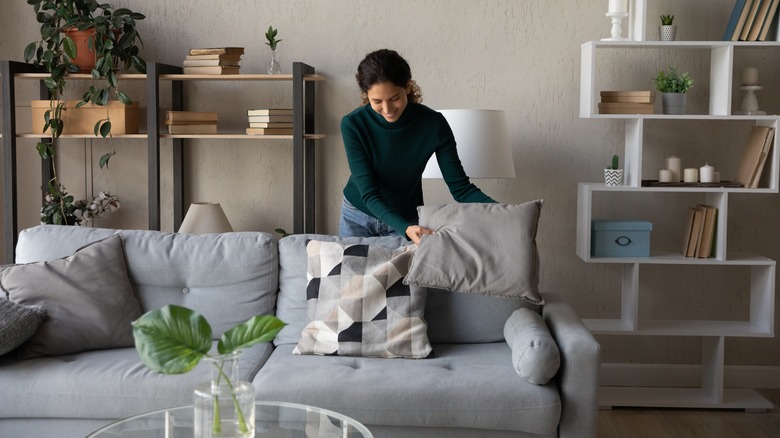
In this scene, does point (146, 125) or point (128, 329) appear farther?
point (146, 125)

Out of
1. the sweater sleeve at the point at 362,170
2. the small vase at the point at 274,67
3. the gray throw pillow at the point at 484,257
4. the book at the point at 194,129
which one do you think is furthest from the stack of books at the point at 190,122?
the gray throw pillow at the point at 484,257

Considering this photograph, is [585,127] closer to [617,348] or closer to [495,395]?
[617,348]

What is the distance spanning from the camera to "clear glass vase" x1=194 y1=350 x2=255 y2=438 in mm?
1860

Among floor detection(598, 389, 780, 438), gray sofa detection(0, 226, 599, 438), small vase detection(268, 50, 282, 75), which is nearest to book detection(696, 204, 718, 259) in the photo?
floor detection(598, 389, 780, 438)

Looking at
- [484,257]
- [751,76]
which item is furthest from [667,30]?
[484,257]

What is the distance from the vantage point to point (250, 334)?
6.04 feet

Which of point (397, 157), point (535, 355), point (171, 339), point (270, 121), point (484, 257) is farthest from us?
point (270, 121)

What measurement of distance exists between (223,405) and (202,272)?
1.36 meters

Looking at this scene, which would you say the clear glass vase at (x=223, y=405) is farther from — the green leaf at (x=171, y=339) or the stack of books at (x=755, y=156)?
the stack of books at (x=755, y=156)

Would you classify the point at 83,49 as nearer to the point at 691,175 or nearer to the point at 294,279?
the point at 294,279

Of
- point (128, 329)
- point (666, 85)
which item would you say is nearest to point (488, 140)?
point (666, 85)

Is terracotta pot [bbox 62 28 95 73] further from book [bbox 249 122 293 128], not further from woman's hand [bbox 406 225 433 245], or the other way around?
woman's hand [bbox 406 225 433 245]

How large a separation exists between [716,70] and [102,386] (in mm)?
2811

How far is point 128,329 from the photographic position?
3039 millimetres
